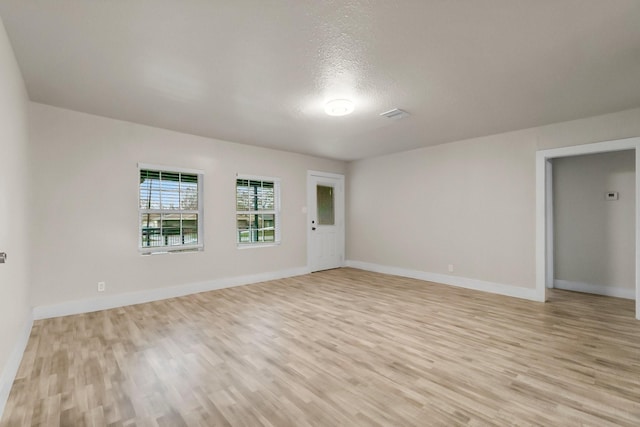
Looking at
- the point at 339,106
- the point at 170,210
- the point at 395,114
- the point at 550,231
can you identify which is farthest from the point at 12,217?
the point at 550,231

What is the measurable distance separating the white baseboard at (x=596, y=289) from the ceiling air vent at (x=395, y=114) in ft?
12.9

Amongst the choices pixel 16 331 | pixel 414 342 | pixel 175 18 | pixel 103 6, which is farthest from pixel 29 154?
pixel 414 342

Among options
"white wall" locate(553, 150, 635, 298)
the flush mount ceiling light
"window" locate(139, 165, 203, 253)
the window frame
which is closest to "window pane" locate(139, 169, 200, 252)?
"window" locate(139, 165, 203, 253)

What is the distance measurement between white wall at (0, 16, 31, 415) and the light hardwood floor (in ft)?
0.69

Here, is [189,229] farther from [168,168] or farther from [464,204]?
[464,204]

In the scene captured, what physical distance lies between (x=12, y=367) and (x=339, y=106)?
3.62 meters

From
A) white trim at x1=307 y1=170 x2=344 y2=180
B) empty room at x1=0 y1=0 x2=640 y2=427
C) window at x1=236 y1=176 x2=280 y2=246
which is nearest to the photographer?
empty room at x1=0 y1=0 x2=640 y2=427

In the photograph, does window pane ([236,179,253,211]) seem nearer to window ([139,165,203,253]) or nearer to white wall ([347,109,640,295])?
window ([139,165,203,253])

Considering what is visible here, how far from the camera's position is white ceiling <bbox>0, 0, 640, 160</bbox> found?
6.28 ft

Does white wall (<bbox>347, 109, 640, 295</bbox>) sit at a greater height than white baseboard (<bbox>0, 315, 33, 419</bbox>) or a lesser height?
greater

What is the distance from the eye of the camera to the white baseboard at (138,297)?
3.59 m

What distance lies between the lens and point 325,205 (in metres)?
6.95

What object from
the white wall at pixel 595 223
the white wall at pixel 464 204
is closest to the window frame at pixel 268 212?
the white wall at pixel 464 204

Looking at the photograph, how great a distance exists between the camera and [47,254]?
3568 millimetres
